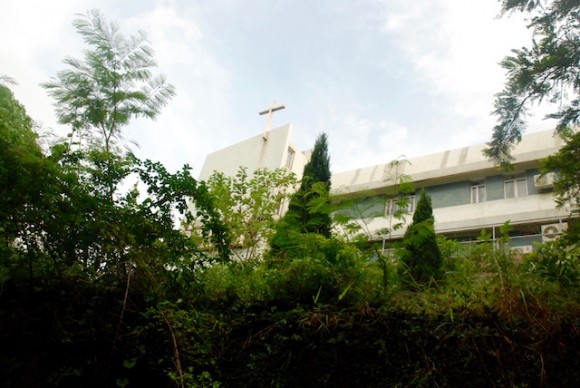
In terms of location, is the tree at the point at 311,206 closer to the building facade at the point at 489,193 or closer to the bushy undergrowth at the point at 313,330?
the bushy undergrowth at the point at 313,330

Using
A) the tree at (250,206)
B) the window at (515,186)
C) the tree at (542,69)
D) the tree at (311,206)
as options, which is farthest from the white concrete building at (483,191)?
the tree at (542,69)

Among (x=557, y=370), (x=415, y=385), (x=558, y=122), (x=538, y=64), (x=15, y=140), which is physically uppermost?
(x=538, y=64)

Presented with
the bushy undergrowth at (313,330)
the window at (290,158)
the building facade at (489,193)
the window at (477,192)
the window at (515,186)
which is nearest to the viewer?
the bushy undergrowth at (313,330)

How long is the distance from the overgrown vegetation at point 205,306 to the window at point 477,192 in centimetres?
1081

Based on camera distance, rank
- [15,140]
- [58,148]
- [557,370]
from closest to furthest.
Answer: [557,370], [15,140], [58,148]

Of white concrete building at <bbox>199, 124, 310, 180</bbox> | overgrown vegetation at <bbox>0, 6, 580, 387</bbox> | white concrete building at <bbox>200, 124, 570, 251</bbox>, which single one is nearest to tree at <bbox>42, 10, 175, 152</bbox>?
overgrown vegetation at <bbox>0, 6, 580, 387</bbox>

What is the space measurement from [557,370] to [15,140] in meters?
5.38

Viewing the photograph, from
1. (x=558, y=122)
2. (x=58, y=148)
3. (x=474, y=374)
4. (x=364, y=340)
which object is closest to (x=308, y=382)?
(x=364, y=340)

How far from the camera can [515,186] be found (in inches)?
586

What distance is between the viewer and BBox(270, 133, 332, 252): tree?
5.96m

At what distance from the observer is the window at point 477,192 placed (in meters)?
15.4

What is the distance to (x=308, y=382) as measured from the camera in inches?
163

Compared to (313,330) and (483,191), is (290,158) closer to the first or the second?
(483,191)

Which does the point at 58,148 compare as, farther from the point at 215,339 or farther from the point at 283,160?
the point at 283,160
